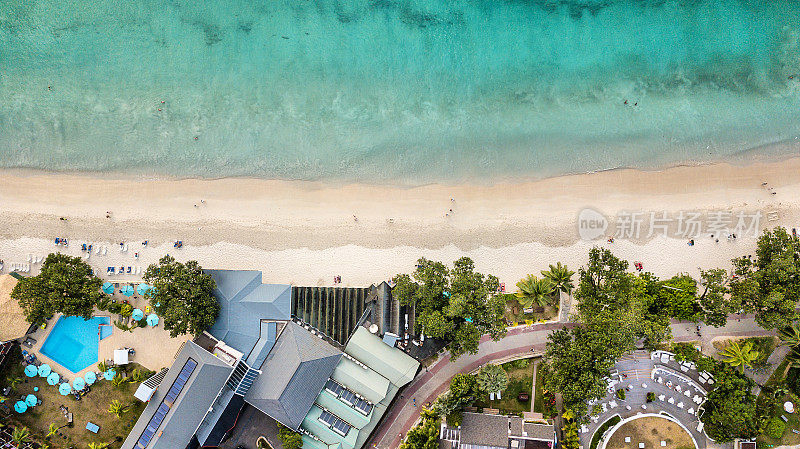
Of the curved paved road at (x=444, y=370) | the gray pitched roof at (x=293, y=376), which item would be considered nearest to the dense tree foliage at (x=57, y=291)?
the gray pitched roof at (x=293, y=376)

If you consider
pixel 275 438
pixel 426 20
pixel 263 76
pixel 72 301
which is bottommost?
pixel 275 438

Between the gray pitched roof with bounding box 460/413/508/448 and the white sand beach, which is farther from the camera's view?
the white sand beach

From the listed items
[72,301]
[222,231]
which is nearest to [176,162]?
[222,231]

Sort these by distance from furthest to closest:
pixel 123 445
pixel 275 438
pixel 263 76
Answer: pixel 263 76 → pixel 275 438 → pixel 123 445

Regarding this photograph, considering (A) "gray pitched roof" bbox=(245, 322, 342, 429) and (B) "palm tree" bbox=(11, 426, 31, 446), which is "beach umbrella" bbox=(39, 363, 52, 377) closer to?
(B) "palm tree" bbox=(11, 426, 31, 446)

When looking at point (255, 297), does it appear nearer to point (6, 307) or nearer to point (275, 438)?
point (275, 438)

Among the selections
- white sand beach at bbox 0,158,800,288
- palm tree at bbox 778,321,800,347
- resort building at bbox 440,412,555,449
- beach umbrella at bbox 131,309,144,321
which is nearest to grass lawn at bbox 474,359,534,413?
resort building at bbox 440,412,555,449

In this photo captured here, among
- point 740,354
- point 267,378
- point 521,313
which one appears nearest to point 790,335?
point 740,354
